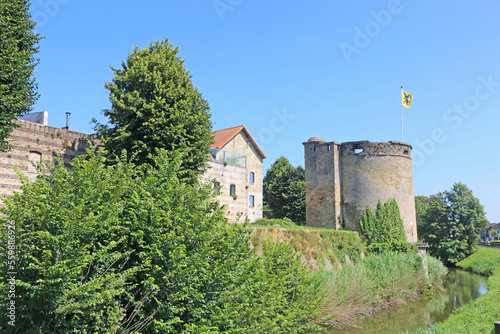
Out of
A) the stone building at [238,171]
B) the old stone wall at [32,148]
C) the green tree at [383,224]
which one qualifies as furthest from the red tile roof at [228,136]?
the old stone wall at [32,148]

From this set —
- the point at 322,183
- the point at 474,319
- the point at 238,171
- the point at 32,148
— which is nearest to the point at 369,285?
the point at 474,319

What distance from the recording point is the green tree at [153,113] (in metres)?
15.9

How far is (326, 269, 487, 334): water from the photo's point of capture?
16.9 m

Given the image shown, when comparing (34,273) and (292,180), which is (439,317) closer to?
(34,273)

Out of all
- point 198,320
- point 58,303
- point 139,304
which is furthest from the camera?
point 198,320

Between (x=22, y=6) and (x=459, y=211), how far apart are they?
147 feet

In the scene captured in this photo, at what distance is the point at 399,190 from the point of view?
103 feet

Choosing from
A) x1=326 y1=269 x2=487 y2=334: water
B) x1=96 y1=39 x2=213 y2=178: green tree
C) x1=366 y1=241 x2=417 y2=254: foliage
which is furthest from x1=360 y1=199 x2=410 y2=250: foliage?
x1=96 y1=39 x2=213 y2=178: green tree

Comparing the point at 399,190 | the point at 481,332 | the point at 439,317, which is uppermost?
the point at 399,190

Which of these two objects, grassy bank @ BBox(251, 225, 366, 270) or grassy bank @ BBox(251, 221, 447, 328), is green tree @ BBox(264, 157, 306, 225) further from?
grassy bank @ BBox(251, 225, 366, 270)

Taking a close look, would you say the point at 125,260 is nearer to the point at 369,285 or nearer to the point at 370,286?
the point at 369,285

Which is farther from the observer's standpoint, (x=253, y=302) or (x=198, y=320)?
(x=253, y=302)

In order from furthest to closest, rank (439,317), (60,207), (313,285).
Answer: (439,317)
(313,285)
(60,207)

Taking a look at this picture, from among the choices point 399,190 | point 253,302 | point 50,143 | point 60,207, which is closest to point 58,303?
point 60,207
